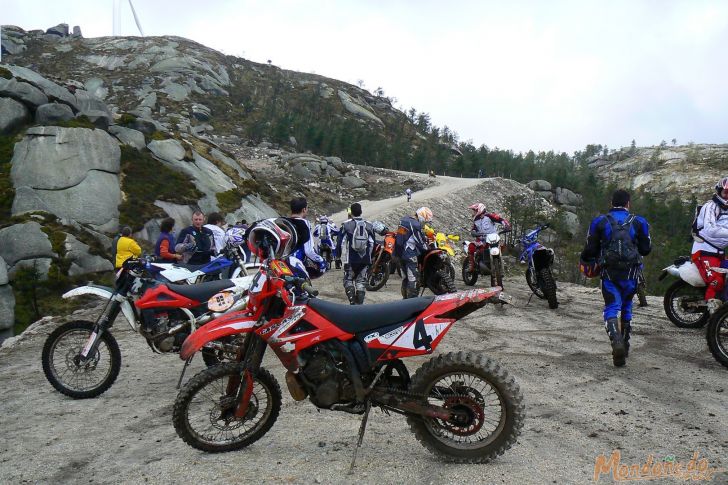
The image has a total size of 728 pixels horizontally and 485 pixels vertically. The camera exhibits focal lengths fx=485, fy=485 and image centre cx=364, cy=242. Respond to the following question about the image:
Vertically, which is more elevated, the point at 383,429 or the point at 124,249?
the point at 124,249

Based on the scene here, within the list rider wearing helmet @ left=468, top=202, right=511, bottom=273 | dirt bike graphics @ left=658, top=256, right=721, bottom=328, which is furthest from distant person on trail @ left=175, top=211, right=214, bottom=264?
dirt bike graphics @ left=658, top=256, right=721, bottom=328

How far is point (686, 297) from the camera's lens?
8.21m

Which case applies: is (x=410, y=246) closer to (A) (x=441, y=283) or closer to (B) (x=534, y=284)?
(A) (x=441, y=283)

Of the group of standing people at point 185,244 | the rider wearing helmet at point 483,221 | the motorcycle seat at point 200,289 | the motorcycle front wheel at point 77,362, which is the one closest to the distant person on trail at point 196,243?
the group of standing people at point 185,244

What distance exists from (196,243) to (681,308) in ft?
29.7

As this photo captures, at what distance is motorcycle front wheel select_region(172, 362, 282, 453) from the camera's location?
155 inches

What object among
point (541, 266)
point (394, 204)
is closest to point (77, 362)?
point (541, 266)

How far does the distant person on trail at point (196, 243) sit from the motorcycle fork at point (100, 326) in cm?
364

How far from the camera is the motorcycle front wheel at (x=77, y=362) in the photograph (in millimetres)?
5754

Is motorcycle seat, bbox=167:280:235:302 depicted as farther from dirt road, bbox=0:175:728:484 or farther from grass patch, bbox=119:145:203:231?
grass patch, bbox=119:145:203:231

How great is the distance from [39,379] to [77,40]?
446 ft

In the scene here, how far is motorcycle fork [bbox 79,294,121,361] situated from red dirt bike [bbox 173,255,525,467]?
254 cm

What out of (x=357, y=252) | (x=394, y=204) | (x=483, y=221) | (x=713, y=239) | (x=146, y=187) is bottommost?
(x=357, y=252)

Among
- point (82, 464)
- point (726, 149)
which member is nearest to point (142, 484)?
point (82, 464)
